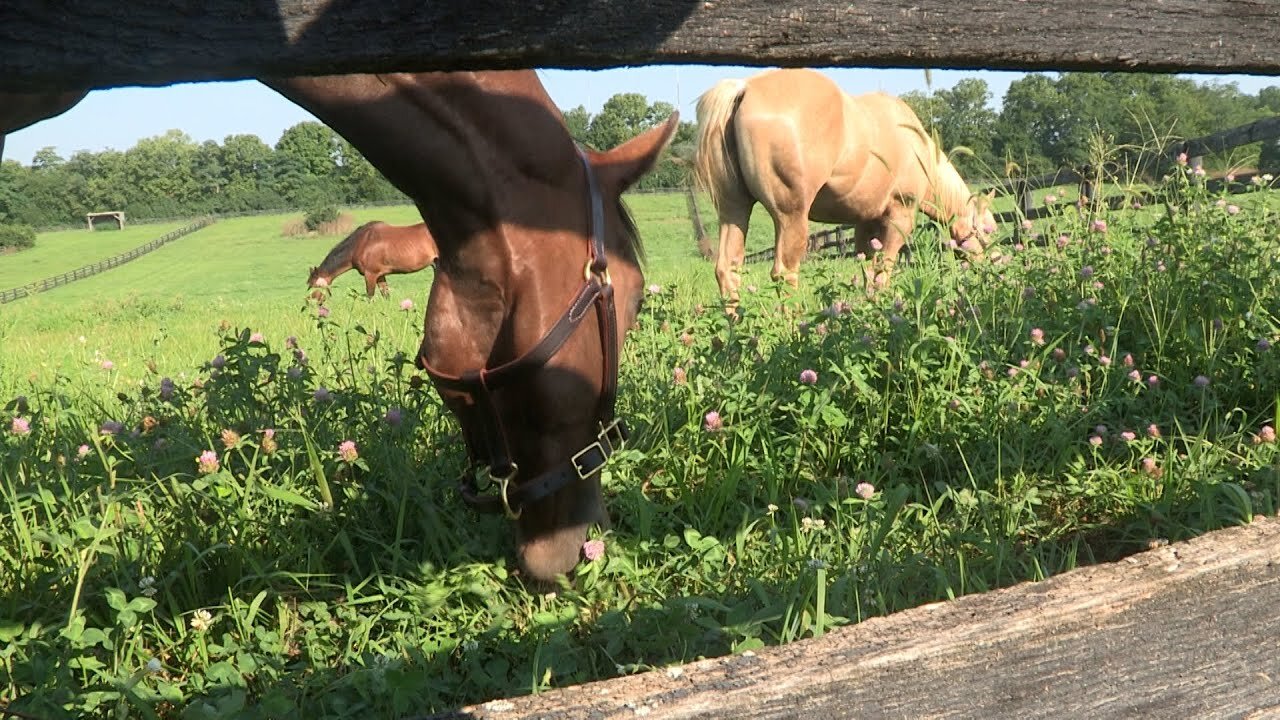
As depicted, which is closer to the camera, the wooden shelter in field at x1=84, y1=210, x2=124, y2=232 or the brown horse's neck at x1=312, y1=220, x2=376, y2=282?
the brown horse's neck at x1=312, y1=220, x2=376, y2=282

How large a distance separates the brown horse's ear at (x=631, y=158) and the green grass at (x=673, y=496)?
2.96 ft

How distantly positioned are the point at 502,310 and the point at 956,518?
1.59m

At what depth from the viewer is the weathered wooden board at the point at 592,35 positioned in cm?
93

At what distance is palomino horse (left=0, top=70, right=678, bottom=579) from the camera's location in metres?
2.19

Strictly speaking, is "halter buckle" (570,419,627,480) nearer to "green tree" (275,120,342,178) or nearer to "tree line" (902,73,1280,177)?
"tree line" (902,73,1280,177)

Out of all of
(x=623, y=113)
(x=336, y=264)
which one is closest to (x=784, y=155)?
(x=336, y=264)

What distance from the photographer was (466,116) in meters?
2.22

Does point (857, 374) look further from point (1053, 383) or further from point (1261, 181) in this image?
point (1261, 181)

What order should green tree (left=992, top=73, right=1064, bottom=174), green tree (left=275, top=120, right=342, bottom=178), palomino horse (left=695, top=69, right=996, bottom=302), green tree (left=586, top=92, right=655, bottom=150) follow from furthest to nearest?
green tree (left=275, top=120, right=342, bottom=178), green tree (left=586, top=92, right=655, bottom=150), palomino horse (left=695, top=69, right=996, bottom=302), green tree (left=992, top=73, right=1064, bottom=174)

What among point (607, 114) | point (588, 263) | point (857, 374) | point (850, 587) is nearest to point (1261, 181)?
point (857, 374)

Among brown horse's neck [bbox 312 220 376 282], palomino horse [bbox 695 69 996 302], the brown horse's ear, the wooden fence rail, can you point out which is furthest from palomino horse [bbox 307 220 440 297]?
the wooden fence rail

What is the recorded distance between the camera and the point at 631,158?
2.57m

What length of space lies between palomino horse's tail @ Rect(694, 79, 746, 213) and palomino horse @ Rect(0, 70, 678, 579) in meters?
5.76

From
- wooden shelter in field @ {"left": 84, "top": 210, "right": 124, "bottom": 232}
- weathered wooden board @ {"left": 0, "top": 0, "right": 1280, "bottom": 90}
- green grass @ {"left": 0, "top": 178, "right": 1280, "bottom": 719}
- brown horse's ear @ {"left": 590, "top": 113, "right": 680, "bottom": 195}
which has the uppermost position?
weathered wooden board @ {"left": 0, "top": 0, "right": 1280, "bottom": 90}
